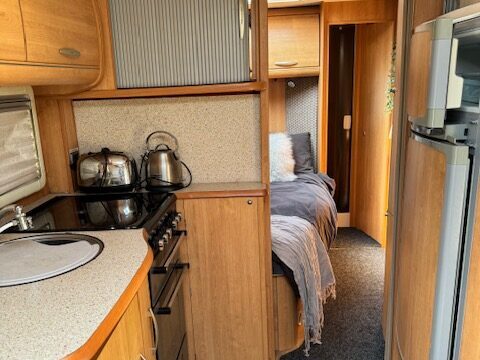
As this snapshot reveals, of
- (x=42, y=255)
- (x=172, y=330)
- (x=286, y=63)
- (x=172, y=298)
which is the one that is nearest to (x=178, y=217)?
(x=172, y=298)

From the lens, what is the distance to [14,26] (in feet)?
4.09

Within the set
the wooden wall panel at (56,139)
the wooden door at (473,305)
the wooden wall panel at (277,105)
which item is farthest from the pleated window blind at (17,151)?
the wooden wall panel at (277,105)

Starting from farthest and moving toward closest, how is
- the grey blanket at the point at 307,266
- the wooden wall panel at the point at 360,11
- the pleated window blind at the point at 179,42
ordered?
the wooden wall panel at the point at 360,11
the grey blanket at the point at 307,266
the pleated window blind at the point at 179,42

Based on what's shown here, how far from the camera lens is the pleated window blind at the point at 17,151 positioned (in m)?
1.66

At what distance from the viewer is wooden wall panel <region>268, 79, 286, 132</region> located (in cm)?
394

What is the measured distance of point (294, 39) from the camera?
3561mm

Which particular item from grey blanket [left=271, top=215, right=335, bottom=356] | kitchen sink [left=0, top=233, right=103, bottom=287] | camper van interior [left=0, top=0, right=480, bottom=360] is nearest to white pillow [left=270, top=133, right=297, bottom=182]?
camper van interior [left=0, top=0, right=480, bottom=360]

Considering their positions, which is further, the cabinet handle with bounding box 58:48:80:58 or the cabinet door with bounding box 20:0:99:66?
the cabinet handle with bounding box 58:48:80:58

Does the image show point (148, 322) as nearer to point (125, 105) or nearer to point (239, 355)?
point (239, 355)

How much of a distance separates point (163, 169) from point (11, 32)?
920 millimetres

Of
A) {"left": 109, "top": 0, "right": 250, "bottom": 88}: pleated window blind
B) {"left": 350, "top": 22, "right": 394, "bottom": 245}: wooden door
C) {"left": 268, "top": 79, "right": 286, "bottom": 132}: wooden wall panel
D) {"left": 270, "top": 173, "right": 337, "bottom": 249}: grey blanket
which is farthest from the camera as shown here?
{"left": 268, "top": 79, "right": 286, "bottom": 132}: wooden wall panel

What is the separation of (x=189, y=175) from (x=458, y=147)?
144 cm

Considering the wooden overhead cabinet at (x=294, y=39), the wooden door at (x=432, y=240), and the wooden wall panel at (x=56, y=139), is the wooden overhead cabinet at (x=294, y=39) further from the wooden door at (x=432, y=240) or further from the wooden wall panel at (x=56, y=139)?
the wooden door at (x=432, y=240)

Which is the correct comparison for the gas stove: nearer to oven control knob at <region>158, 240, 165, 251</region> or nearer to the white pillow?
oven control knob at <region>158, 240, 165, 251</region>
